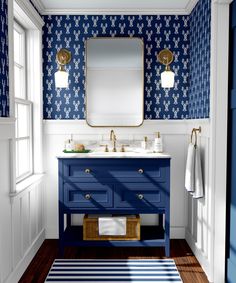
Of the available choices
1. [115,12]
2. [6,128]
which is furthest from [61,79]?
[6,128]

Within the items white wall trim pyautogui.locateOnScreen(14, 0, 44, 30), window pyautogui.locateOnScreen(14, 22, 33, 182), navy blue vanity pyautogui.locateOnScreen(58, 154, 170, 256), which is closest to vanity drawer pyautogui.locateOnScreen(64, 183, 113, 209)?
navy blue vanity pyautogui.locateOnScreen(58, 154, 170, 256)

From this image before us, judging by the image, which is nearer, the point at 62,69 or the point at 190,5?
the point at 190,5

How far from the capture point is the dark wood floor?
128 inches

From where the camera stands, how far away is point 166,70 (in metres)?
4.06

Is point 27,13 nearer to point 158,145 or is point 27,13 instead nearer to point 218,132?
point 158,145

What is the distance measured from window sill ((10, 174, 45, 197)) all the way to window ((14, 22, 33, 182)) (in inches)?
2.5

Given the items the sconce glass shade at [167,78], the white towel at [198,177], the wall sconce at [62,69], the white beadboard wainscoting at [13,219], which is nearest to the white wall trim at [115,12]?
the wall sconce at [62,69]

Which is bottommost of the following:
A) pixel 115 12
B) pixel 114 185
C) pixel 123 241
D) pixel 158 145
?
pixel 123 241

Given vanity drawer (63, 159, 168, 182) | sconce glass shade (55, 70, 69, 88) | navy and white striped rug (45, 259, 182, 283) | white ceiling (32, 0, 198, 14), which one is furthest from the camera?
sconce glass shade (55, 70, 69, 88)

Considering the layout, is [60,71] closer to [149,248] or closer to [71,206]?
[71,206]

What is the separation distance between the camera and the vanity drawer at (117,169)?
3611 mm

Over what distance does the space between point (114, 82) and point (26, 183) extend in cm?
146

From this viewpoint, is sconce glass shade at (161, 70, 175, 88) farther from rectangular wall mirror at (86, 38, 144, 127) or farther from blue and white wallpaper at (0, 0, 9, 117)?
blue and white wallpaper at (0, 0, 9, 117)

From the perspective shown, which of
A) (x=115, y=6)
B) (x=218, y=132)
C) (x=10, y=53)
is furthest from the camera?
(x=115, y=6)
